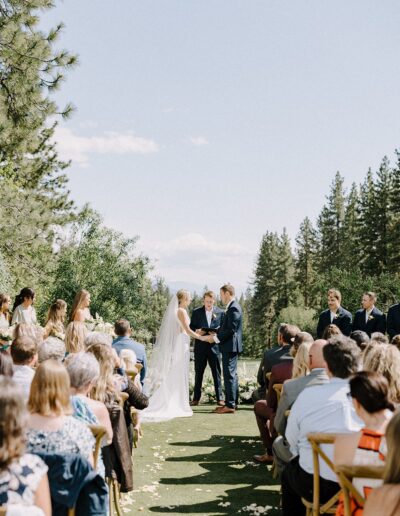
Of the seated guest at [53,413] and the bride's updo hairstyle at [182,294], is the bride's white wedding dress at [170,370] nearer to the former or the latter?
the bride's updo hairstyle at [182,294]

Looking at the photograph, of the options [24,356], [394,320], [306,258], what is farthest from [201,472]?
[306,258]

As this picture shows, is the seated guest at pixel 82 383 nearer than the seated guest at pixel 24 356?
Yes

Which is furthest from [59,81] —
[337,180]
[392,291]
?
[337,180]

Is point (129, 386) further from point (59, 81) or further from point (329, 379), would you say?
point (59, 81)

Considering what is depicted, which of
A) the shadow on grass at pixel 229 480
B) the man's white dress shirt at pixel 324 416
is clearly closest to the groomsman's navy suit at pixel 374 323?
the shadow on grass at pixel 229 480

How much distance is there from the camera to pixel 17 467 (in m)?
2.60

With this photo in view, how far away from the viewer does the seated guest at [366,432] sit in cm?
297

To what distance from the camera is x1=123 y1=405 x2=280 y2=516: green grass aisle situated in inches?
212

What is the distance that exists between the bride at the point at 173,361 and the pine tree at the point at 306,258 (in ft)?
179

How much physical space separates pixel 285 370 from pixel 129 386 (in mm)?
1822

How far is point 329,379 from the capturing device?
432 cm

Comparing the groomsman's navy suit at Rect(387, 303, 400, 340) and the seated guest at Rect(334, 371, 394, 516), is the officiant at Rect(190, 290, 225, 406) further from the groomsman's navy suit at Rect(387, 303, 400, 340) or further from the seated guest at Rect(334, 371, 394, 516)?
the seated guest at Rect(334, 371, 394, 516)

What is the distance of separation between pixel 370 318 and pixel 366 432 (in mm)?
7848

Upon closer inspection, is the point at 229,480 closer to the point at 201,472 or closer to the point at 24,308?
the point at 201,472
